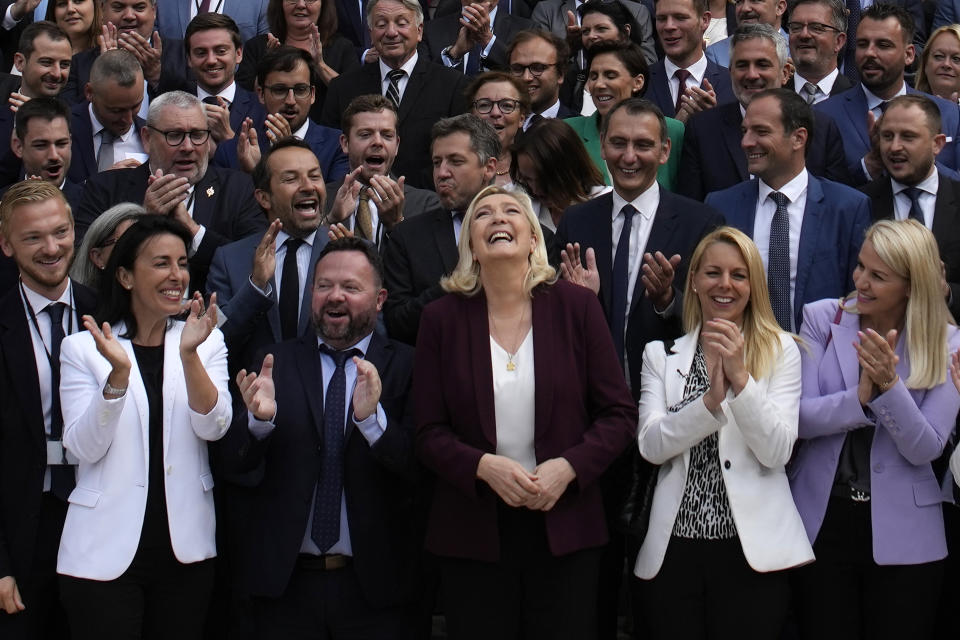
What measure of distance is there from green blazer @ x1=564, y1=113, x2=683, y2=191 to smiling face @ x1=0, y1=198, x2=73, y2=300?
108 inches

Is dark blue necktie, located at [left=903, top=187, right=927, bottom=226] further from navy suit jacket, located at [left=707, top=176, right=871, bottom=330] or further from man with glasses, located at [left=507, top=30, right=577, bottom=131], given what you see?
man with glasses, located at [left=507, top=30, right=577, bottom=131]

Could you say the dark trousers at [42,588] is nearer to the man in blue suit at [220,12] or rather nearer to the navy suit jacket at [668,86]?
the navy suit jacket at [668,86]

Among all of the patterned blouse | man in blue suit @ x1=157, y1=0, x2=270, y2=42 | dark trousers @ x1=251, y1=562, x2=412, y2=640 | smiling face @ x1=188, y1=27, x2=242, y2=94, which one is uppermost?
man in blue suit @ x1=157, y1=0, x2=270, y2=42

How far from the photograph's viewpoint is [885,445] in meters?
5.06

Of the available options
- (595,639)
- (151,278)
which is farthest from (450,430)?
(151,278)

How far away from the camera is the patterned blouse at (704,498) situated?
4898 millimetres

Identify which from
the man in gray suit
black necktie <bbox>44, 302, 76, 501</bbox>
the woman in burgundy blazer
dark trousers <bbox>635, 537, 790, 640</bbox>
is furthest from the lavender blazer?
black necktie <bbox>44, 302, 76, 501</bbox>

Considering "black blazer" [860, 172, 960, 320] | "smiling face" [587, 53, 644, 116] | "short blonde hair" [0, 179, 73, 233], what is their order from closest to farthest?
"short blonde hair" [0, 179, 73, 233] < "black blazer" [860, 172, 960, 320] < "smiling face" [587, 53, 644, 116]

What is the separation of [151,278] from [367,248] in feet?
2.91

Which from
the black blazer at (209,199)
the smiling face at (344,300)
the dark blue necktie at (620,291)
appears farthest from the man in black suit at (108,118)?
the dark blue necktie at (620,291)

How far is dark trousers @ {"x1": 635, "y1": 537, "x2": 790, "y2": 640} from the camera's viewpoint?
15.9ft

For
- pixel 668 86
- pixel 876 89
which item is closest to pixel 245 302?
pixel 668 86

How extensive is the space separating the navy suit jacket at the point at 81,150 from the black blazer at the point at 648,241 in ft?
9.87

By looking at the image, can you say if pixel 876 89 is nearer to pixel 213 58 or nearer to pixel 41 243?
pixel 213 58
